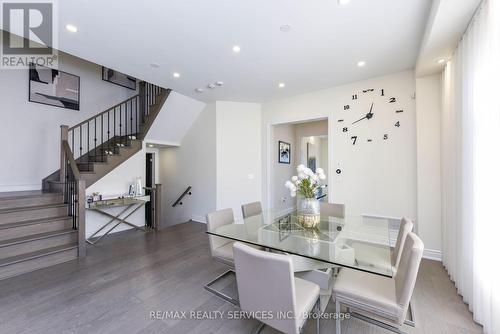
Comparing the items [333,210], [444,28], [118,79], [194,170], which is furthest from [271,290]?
[118,79]

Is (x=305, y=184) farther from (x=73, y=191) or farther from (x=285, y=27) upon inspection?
(x=73, y=191)

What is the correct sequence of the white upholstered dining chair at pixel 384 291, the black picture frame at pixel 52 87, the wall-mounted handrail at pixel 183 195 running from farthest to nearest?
the wall-mounted handrail at pixel 183 195 < the black picture frame at pixel 52 87 < the white upholstered dining chair at pixel 384 291

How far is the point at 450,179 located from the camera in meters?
Answer: 2.60

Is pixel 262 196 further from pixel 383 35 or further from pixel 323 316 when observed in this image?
pixel 383 35

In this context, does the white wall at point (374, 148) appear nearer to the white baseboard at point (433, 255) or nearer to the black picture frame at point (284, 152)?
the white baseboard at point (433, 255)

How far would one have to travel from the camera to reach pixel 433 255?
3.16 m

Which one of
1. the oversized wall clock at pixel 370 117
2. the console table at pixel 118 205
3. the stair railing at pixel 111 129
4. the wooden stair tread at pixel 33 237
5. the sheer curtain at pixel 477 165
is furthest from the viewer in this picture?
the stair railing at pixel 111 129

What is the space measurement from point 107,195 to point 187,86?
110 inches

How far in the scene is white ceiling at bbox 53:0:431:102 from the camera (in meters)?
2.12

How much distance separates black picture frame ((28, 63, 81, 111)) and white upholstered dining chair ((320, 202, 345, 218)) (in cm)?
546

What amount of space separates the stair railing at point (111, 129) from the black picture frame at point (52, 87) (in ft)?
1.75

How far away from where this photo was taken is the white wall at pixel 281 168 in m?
5.41

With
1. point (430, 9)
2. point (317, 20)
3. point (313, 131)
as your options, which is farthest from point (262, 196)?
point (430, 9)

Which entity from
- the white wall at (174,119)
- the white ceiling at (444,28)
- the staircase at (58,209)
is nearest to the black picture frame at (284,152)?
the white wall at (174,119)
